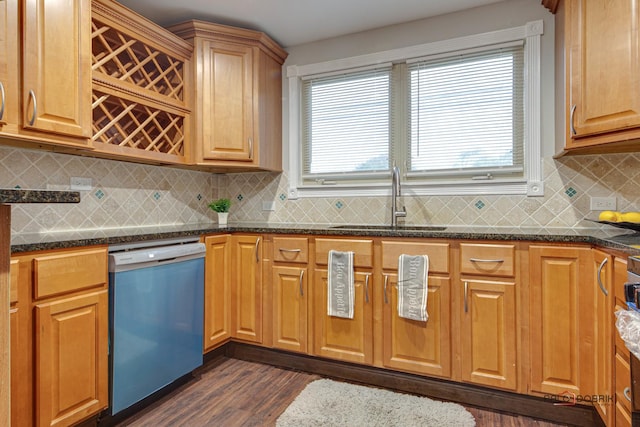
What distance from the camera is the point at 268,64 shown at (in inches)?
115

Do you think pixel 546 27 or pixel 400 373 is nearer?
pixel 400 373

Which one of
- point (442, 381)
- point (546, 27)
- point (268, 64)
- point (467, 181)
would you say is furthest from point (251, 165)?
point (546, 27)

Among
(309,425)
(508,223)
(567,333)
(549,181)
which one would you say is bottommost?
(309,425)

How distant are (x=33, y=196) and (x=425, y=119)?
250 cm

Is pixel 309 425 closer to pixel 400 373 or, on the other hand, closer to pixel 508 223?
pixel 400 373

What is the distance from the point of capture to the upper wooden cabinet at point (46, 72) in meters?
1.59

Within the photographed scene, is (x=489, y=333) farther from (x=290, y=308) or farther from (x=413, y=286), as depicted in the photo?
(x=290, y=308)

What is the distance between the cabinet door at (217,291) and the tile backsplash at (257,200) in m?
0.63

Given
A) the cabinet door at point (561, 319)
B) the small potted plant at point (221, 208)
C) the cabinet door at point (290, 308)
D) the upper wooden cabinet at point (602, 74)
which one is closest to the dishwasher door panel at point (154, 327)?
the cabinet door at point (290, 308)

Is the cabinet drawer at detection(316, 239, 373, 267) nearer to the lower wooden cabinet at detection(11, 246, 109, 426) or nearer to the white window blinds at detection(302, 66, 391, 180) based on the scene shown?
the white window blinds at detection(302, 66, 391, 180)

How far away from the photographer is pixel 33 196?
2.15 ft

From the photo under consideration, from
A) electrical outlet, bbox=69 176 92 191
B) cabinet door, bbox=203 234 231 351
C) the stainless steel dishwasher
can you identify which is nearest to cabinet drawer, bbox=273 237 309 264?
cabinet door, bbox=203 234 231 351

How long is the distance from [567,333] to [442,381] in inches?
27.9

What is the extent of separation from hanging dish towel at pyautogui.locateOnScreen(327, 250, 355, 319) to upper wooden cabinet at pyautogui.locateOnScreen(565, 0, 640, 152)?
144cm
